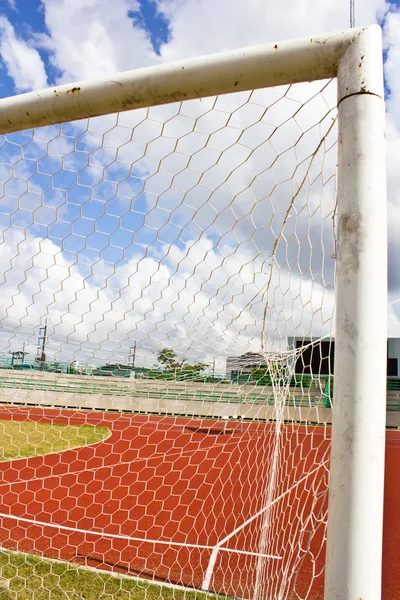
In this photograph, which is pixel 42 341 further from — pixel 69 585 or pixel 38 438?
pixel 38 438

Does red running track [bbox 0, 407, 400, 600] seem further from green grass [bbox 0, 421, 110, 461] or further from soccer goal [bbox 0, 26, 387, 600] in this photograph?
green grass [bbox 0, 421, 110, 461]

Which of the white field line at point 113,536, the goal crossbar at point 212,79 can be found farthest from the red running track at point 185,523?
the goal crossbar at point 212,79

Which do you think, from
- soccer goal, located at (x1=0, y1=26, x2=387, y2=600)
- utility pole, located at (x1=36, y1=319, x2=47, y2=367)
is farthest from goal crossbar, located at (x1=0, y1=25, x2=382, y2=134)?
utility pole, located at (x1=36, y1=319, x2=47, y2=367)

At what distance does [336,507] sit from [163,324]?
1.58 m

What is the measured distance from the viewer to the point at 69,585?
3.12m

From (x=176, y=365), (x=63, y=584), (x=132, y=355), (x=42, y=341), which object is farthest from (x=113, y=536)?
(x=42, y=341)

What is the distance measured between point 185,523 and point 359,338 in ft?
15.9

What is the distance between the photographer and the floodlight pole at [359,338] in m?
1.00

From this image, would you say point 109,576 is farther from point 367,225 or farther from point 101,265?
point 367,225

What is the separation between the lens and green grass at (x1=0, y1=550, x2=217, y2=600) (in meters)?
2.98

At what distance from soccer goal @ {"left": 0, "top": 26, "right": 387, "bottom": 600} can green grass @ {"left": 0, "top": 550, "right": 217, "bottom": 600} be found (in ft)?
0.07

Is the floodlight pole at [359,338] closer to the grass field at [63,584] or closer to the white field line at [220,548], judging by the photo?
the white field line at [220,548]

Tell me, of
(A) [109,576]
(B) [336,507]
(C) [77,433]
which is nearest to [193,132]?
(B) [336,507]

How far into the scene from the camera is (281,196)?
1.88 m
